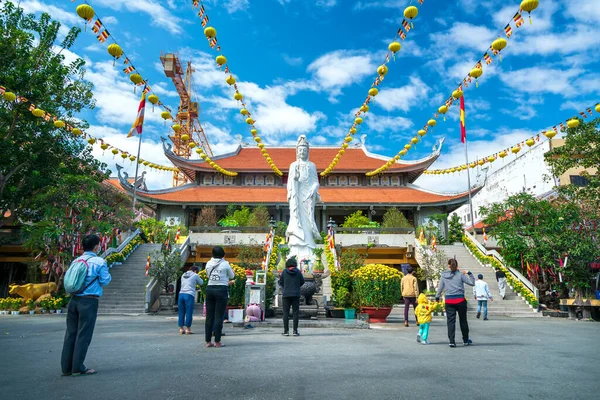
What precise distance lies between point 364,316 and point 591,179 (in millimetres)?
11300

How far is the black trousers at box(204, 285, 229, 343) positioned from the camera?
21.0 feet

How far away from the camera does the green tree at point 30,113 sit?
50.8ft

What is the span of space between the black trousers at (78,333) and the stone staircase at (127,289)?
434 inches

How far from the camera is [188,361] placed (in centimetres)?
517

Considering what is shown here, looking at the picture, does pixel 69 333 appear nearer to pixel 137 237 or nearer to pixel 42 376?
pixel 42 376

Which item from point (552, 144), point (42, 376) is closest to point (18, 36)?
point (42, 376)

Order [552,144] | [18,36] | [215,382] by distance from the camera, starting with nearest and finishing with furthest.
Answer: [215,382], [18,36], [552,144]

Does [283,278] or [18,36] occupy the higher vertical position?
[18,36]

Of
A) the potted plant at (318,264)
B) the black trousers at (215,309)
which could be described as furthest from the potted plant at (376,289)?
the black trousers at (215,309)

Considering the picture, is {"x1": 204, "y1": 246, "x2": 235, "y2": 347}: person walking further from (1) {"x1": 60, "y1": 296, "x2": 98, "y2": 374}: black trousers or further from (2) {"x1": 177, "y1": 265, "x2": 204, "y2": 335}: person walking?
(1) {"x1": 60, "y1": 296, "x2": 98, "y2": 374}: black trousers

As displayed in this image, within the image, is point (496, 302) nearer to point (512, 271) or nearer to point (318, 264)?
point (512, 271)

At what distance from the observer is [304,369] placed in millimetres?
4676

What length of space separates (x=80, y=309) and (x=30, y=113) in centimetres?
1464

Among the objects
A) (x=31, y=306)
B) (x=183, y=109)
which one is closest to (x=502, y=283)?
(x=31, y=306)
